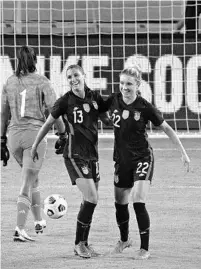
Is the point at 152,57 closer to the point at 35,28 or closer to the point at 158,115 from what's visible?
the point at 35,28

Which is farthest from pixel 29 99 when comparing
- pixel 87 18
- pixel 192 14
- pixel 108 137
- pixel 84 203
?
pixel 87 18

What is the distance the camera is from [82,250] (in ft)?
26.1

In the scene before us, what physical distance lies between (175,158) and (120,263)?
25.4 feet

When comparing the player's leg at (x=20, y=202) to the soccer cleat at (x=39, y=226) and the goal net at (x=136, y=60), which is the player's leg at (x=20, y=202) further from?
the goal net at (x=136, y=60)

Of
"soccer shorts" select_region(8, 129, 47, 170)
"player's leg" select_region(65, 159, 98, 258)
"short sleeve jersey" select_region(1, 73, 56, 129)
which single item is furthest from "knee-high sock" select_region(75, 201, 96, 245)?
"short sleeve jersey" select_region(1, 73, 56, 129)

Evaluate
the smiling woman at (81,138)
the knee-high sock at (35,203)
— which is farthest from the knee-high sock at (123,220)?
the knee-high sock at (35,203)

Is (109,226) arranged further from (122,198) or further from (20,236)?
(122,198)

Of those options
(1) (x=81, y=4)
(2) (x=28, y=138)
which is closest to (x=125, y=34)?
(1) (x=81, y=4)

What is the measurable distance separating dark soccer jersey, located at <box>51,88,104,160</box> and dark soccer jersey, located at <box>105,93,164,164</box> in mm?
217

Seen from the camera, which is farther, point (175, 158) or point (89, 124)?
point (175, 158)

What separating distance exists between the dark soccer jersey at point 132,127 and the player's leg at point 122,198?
102 millimetres

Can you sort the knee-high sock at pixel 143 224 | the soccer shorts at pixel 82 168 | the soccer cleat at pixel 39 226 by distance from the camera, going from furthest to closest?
the soccer cleat at pixel 39 226, the soccer shorts at pixel 82 168, the knee-high sock at pixel 143 224

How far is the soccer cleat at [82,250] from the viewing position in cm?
790

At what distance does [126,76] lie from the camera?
8.02 meters
